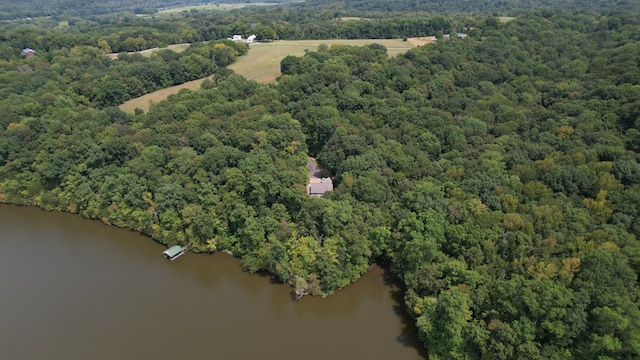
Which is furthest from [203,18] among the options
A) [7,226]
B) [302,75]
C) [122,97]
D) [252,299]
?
[252,299]

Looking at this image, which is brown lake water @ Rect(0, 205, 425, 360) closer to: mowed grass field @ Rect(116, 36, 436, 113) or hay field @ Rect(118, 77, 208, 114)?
hay field @ Rect(118, 77, 208, 114)

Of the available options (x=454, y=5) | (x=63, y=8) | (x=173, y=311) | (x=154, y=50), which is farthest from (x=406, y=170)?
(x=63, y=8)

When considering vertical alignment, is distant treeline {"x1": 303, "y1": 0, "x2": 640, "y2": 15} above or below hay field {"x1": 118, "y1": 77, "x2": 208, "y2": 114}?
above

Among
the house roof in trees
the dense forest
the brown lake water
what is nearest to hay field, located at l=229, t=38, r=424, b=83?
the dense forest

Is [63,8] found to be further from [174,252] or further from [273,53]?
[174,252]

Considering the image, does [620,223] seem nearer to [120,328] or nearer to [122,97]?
[120,328]

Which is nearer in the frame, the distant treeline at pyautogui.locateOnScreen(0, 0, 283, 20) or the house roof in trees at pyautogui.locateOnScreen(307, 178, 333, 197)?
the house roof in trees at pyautogui.locateOnScreen(307, 178, 333, 197)

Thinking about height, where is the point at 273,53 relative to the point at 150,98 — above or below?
Answer: above
